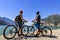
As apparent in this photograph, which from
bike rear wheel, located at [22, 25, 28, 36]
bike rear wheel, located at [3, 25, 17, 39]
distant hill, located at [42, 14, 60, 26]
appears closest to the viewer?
bike rear wheel, located at [3, 25, 17, 39]

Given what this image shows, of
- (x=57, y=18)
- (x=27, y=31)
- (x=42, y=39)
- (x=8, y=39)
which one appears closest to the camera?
(x=8, y=39)

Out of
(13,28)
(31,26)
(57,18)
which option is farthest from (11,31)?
(57,18)

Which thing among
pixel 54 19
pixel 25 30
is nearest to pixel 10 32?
pixel 25 30

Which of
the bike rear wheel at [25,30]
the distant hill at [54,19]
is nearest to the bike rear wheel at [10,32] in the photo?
the bike rear wheel at [25,30]

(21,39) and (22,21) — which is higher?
(22,21)

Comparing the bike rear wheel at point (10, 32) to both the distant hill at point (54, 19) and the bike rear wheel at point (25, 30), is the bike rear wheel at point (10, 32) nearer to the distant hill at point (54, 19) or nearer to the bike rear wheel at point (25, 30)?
the bike rear wheel at point (25, 30)

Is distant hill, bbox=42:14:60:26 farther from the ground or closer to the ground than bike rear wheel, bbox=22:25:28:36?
farther from the ground

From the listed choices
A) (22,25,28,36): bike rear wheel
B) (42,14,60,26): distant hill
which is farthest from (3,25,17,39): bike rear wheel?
(42,14,60,26): distant hill

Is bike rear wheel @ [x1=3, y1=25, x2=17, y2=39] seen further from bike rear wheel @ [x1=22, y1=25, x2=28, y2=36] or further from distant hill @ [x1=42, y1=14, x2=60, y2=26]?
distant hill @ [x1=42, y1=14, x2=60, y2=26]

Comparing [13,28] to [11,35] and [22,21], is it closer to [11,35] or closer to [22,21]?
[11,35]

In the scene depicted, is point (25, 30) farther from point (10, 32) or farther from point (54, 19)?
point (54, 19)

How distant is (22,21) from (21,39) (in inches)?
60.7

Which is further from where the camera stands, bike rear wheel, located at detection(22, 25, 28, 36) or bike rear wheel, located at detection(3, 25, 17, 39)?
bike rear wheel, located at detection(22, 25, 28, 36)

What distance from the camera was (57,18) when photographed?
169375 millimetres
